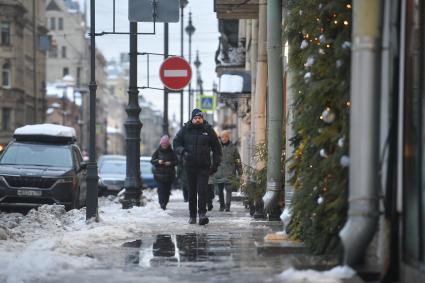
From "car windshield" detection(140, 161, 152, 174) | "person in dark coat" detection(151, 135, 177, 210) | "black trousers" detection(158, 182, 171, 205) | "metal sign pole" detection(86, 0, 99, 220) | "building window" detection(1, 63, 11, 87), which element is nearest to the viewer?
"metal sign pole" detection(86, 0, 99, 220)

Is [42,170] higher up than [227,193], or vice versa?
[42,170]

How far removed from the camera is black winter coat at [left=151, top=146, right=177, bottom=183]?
22.0 metres

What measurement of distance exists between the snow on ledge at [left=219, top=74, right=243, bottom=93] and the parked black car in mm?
8038

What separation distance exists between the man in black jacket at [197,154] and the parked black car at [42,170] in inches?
183

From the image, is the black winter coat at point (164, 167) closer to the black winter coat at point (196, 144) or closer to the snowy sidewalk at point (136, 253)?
the snowy sidewalk at point (136, 253)

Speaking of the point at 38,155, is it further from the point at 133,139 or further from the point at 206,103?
the point at 206,103

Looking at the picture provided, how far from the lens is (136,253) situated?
11016mm

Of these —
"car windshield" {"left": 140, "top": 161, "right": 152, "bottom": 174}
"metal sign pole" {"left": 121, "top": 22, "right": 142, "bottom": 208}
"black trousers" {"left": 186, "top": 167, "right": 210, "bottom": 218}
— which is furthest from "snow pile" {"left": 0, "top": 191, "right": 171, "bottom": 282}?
"car windshield" {"left": 140, "top": 161, "right": 152, "bottom": 174}

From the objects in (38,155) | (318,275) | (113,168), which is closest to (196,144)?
(38,155)

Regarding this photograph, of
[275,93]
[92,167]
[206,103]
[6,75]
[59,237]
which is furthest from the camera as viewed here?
[6,75]

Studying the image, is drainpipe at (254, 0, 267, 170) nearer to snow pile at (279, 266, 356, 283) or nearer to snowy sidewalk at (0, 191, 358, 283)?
snowy sidewalk at (0, 191, 358, 283)

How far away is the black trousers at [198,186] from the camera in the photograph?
15609mm

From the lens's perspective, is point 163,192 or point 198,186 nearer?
point 198,186

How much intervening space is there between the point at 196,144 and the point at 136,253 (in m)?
5.10
